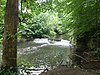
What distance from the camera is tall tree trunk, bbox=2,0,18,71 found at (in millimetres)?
6051

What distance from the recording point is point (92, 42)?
10.1 metres

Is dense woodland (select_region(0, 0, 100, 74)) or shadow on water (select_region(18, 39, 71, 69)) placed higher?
dense woodland (select_region(0, 0, 100, 74))

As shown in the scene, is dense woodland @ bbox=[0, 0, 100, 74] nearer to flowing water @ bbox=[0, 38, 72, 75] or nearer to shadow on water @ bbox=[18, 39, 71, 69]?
Result: flowing water @ bbox=[0, 38, 72, 75]

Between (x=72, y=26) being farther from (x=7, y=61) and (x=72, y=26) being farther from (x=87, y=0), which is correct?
(x=7, y=61)

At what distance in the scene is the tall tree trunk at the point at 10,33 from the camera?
605cm

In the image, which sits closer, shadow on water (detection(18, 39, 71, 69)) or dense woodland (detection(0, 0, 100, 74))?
Result: dense woodland (detection(0, 0, 100, 74))

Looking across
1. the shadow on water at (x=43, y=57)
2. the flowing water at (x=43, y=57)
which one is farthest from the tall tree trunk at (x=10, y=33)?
the shadow on water at (x=43, y=57)

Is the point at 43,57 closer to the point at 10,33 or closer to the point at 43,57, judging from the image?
the point at 43,57

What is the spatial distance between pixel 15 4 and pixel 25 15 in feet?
4.28

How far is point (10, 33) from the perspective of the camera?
6004mm

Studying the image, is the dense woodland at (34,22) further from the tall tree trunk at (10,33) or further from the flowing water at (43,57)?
the flowing water at (43,57)

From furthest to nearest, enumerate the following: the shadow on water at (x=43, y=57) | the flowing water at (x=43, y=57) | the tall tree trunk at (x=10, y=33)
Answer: the shadow on water at (x=43, y=57), the flowing water at (x=43, y=57), the tall tree trunk at (x=10, y=33)

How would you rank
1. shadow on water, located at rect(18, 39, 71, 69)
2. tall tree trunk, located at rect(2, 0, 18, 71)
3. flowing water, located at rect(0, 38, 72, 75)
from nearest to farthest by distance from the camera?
tall tree trunk, located at rect(2, 0, 18, 71) → flowing water, located at rect(0, 38, 72, 75) → shadow on water, located at rect(18, 39, 71, 69)

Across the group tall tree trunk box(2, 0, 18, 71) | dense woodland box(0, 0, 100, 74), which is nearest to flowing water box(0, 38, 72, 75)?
tall tree trunk box(2, 0, 18, 71)
